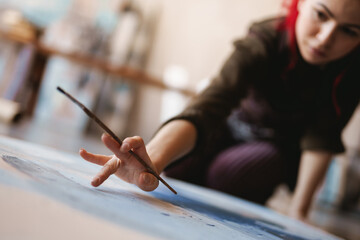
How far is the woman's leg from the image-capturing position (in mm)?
1343

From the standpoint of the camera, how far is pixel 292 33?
1.00 metres

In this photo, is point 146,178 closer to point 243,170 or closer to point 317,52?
point 317,52

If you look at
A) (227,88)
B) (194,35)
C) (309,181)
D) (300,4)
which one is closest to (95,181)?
(227,88)

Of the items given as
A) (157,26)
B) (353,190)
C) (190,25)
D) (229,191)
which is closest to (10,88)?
(157,26)

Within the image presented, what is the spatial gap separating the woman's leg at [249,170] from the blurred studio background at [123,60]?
1.47 metres

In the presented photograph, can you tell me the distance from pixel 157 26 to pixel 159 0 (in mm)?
285

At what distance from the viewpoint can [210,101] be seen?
921mm

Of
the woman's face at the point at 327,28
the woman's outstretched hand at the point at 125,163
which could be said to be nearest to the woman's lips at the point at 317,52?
the woman's face at the point at 327,28

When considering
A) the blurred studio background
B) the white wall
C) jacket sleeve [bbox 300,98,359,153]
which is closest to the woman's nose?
jacket sleeve [bbox 300,98,359,153]

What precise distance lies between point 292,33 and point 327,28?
0.19m

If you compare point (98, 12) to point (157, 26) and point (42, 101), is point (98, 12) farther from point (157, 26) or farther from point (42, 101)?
point (42, 101)

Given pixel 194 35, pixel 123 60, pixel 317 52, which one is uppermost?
pixel 194 35

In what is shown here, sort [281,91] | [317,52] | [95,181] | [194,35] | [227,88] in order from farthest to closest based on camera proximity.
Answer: [194,35] < [281,91] < [227,88] < [317,52] < [95,181]

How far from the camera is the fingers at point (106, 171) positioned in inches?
21.0
